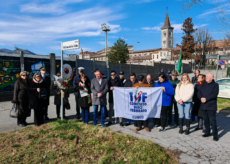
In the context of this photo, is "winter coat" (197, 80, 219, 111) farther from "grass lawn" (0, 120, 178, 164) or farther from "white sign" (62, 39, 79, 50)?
"white sign" (62, 39, 79, 50)

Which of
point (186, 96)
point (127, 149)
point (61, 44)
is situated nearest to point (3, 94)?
point (61, 44)

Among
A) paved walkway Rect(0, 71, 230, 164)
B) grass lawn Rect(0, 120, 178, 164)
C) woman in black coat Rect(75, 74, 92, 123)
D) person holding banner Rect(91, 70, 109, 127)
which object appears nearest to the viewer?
grass lawn Rect(0, 120, 178, 164)

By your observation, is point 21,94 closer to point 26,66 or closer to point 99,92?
point 99,92

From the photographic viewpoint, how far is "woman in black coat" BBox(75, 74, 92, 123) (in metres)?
5.98

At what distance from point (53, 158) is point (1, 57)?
1002cm

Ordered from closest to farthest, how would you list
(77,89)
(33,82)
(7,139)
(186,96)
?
(7,139) < (186,96) < (33,82) < (77,89)

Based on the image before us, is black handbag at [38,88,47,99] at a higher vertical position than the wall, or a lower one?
lower

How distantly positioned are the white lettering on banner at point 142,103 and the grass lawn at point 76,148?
116cm

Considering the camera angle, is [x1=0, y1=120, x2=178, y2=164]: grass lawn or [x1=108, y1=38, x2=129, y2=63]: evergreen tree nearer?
[x1=0, y1=120, x2=178, y2=164]: grass lawn

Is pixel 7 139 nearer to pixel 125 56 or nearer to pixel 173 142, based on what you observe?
pixel 173 142

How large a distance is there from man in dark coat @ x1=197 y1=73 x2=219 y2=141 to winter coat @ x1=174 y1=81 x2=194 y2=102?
0.32 metres

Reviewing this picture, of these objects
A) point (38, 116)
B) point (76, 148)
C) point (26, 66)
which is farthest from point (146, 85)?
point (26, 66)

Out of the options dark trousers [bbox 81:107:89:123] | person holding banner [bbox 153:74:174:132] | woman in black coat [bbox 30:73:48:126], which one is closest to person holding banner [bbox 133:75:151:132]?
person holding banner [bbox 153:74:174:132]

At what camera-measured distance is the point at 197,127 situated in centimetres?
586
